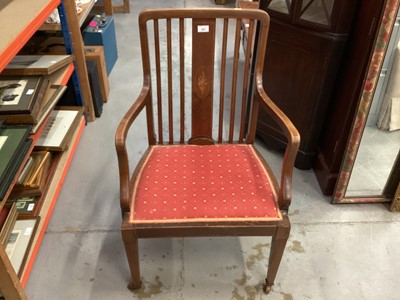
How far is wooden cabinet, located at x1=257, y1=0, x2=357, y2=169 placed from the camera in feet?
5.35

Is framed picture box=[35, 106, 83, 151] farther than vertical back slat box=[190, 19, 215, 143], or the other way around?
framed picture box=[35, 106, 83, 151]

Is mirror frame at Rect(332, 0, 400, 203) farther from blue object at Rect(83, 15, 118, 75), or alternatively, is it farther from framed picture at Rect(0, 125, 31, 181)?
blue object at Rect(83, 15, 118, 75)

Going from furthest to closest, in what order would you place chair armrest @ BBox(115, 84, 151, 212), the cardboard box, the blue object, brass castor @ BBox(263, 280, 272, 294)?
1. the blue object
2. the cardboard box
3. brass castor @ BBox(263, 280, 272, 294)
4. chair armrest @ BBox(115, 84, 151, 212)

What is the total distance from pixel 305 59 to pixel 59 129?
4.34ft

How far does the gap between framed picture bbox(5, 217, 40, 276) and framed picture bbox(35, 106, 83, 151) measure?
0.42m

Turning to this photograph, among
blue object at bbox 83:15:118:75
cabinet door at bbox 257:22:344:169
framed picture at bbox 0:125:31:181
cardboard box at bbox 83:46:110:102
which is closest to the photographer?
framed picture at bbox 0:125:31:181

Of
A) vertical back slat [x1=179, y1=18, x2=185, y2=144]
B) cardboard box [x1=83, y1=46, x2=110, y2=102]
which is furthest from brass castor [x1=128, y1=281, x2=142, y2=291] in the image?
cardboard box [x1=83, y1=46, x2=110, y2=102]

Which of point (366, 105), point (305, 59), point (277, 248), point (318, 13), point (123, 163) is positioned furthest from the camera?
point (305, 59)

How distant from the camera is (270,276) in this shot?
4.70ft

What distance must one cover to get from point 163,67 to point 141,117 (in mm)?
727

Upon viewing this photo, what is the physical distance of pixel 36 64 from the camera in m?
1.85

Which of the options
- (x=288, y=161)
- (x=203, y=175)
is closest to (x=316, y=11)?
(x=288, y=161)

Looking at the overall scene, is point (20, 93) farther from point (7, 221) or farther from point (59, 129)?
point (7, 221)

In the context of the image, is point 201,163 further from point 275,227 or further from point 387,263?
point 387,263
